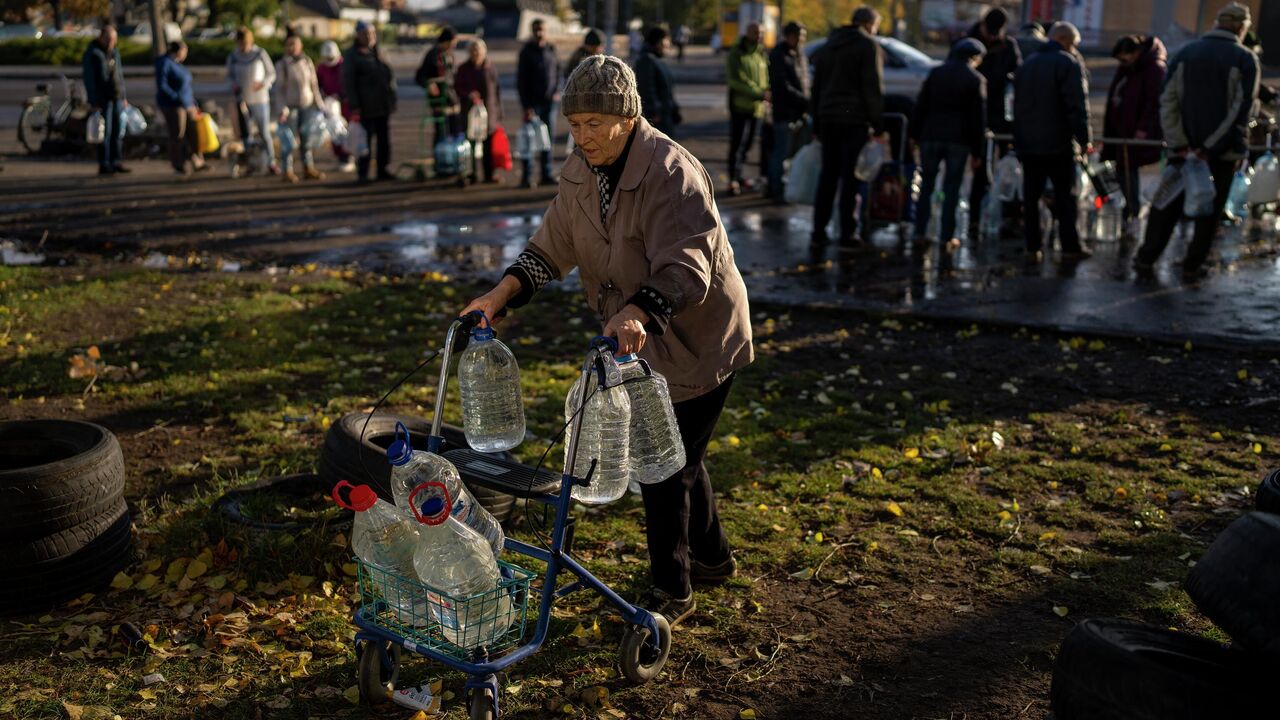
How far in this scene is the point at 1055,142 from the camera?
10922 mm

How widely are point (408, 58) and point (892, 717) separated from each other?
174ft

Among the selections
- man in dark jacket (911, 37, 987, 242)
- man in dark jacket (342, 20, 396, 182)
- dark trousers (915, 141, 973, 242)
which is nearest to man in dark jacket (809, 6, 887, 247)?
man in dark jacket (911, 37, 987, 242)

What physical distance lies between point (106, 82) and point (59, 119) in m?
4.12

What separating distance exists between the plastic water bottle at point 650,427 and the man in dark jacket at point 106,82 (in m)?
15.0

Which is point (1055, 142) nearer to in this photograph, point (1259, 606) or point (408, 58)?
point (1259, 606)

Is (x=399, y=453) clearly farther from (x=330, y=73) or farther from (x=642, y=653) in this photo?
(x=330, y=73)

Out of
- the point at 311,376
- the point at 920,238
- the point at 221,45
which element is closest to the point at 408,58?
the point at 221,45

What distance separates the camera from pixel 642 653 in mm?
4199

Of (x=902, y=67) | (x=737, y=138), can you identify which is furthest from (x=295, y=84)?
(x=902, y=67)

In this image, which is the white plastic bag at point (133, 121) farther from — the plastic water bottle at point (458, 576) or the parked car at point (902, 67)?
the plastic water bottle at point (458, 576)

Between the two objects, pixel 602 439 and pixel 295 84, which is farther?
pixel 295 84

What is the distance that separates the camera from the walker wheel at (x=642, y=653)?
4094mm

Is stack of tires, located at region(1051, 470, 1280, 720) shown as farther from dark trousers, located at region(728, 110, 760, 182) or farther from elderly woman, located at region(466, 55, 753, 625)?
dark trousers, located at region(728, 110, 760, 182)

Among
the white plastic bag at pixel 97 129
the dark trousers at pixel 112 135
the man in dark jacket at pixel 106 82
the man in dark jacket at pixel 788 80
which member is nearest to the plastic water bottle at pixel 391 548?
the man in dark jacket at pixel 788 80
